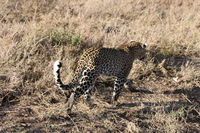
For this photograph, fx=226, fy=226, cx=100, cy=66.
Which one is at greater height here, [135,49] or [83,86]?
[135,49]

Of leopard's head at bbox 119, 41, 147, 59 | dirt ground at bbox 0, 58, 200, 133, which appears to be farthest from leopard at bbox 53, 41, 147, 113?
dirt ground at bbox 0, 58, 200, 133

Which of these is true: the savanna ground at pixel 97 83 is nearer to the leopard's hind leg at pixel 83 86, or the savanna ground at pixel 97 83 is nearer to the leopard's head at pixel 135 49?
the leopard's hind leg at pixel 83 86

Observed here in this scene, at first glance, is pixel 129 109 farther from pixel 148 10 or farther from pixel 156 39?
pixel 148 10

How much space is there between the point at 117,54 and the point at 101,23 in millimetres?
3196

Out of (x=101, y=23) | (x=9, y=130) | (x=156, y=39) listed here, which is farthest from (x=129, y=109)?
(x=101, y=23)

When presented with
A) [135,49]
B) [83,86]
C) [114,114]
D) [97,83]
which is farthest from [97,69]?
[135,49]

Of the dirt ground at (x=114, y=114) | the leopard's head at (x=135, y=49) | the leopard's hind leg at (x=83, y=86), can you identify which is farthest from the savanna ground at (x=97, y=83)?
the leopard's head at (x=135, y=49)

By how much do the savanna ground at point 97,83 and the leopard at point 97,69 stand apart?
0.26 m

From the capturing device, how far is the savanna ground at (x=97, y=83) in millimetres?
3789

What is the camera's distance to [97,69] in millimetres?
4203

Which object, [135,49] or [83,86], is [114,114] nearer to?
[83,86]

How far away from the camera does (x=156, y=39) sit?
688 cm

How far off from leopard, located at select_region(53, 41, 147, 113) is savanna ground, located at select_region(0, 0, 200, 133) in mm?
259

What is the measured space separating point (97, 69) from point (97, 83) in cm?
99
